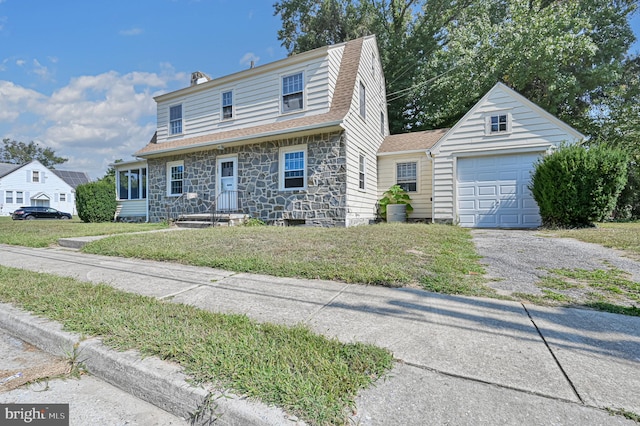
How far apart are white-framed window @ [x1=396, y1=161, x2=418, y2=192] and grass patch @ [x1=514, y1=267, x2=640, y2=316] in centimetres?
838

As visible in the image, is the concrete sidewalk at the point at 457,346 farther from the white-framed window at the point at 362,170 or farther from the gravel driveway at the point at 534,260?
the white-framed window at the point at 362,170

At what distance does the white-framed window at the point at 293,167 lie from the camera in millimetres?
10102

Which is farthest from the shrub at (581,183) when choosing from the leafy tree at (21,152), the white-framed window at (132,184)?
the leafy tree at (21,152)

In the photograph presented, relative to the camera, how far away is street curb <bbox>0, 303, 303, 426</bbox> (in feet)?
4.66

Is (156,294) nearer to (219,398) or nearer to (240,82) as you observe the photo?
(219,398)

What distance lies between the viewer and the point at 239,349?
188 centimetres

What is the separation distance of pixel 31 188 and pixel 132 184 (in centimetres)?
2973

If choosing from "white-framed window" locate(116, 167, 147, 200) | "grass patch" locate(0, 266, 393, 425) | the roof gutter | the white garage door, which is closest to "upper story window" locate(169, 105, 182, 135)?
the roof gutter

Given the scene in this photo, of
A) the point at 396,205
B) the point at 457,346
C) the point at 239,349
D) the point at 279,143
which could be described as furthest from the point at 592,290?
the point at 279,143

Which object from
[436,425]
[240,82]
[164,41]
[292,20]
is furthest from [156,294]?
[292,20]

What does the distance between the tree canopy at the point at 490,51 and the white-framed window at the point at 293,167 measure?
10.5 m

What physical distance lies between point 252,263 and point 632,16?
2258 centimetres

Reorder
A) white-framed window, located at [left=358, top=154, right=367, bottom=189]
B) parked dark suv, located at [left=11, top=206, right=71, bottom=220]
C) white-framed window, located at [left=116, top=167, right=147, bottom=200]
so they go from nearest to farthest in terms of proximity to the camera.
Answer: white-framed window, located at [left=358, top=154, right=367, bottom=189] < white-framed window, located at [left=116, top=167, right=147, bottom=200] < parked dark suv, located at [left=11, top=206, right=71, bottom=220]

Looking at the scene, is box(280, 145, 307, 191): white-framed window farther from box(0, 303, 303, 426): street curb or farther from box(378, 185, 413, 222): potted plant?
box(0, 303, 303, 426): street curb
